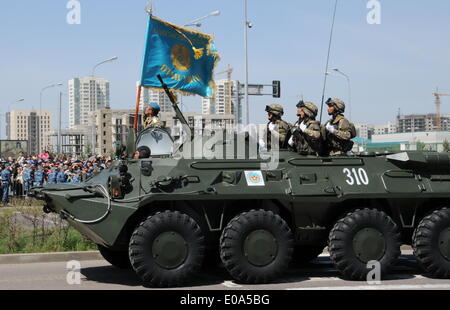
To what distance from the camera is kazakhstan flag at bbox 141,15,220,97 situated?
39.8 feet

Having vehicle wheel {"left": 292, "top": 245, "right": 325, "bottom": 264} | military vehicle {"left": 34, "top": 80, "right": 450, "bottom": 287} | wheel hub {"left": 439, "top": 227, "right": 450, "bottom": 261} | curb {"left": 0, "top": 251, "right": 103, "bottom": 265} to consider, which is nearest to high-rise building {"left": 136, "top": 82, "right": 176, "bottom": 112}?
curb {"left": 0, "top": 251, "right": 103, "bottom": 265}

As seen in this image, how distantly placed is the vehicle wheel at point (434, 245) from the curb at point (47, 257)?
5244 mm

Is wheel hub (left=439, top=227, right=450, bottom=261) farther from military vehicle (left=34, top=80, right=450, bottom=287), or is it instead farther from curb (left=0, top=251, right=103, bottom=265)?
curb (left=0, top=251, right=103, bottom=265)

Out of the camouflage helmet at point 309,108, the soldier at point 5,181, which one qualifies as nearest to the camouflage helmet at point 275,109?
the camouflage helmet at point 309,108

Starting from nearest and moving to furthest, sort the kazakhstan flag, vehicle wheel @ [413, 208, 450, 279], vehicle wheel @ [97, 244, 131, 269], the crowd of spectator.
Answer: vehicle wheel @ [413, 208, 450, 279]
vehicle wheel @ [97, 244, 131, 269]
the kazakhstan flag
the crowd of spectator

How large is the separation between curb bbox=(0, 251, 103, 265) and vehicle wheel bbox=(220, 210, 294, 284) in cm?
363

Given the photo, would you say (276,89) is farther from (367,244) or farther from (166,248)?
(166,248)

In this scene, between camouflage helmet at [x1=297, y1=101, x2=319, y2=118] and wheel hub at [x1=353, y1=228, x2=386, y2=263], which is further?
camouflage helmet at [x1=297, y1=101, x2=319, y2=118]

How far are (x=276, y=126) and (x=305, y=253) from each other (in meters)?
2.04

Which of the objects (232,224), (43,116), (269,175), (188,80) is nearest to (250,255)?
(232,224)

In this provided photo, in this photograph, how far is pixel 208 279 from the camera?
31.3 feet

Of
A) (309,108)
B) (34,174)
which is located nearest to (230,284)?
(309,108)

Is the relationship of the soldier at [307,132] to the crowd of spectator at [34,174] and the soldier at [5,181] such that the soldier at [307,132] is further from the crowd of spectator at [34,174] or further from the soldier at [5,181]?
the soldier at [5,181]

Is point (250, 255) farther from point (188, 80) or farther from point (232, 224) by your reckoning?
point (188, 80)
